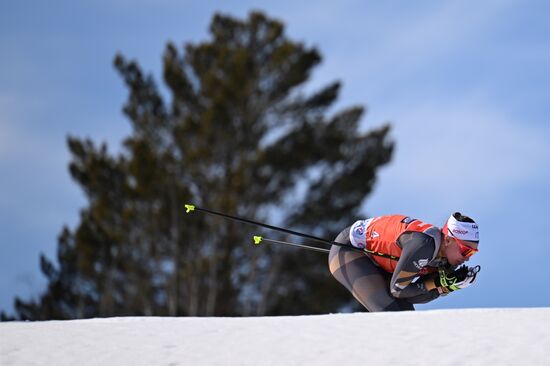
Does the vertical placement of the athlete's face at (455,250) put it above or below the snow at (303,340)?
above

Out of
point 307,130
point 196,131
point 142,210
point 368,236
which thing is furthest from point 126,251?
point 368,236

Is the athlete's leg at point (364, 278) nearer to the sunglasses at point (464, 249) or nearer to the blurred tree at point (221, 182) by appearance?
the sunglasses at point (464, 249)

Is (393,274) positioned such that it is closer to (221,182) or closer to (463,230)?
(463,230)

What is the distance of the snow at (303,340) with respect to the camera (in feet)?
12.6

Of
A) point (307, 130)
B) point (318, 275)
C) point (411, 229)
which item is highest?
point (307, 130)

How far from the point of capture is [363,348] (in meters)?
3.97

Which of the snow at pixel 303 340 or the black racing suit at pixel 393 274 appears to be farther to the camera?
the black racing suit at pixel 393 274

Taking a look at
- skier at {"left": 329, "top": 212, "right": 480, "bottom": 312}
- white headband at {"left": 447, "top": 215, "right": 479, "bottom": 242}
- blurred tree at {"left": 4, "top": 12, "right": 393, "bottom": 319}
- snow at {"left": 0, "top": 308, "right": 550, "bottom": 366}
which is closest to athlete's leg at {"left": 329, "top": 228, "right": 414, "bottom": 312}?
skier at {"left": 329, "top": 212, "right": 480, "bottom": 312}

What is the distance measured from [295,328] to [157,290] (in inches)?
944

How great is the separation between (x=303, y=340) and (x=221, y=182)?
23.1 metres

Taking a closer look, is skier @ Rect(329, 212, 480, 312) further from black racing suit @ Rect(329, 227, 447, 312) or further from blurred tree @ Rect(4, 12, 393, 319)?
blurred tree @ Rect(4, 12, 393, 319)

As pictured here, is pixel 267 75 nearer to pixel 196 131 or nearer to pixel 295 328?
pixel 196 131

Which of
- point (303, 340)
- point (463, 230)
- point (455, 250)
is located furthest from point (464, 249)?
point (303, 340)

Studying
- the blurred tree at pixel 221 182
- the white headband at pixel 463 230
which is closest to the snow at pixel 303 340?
the white headband at pixel 463 230
